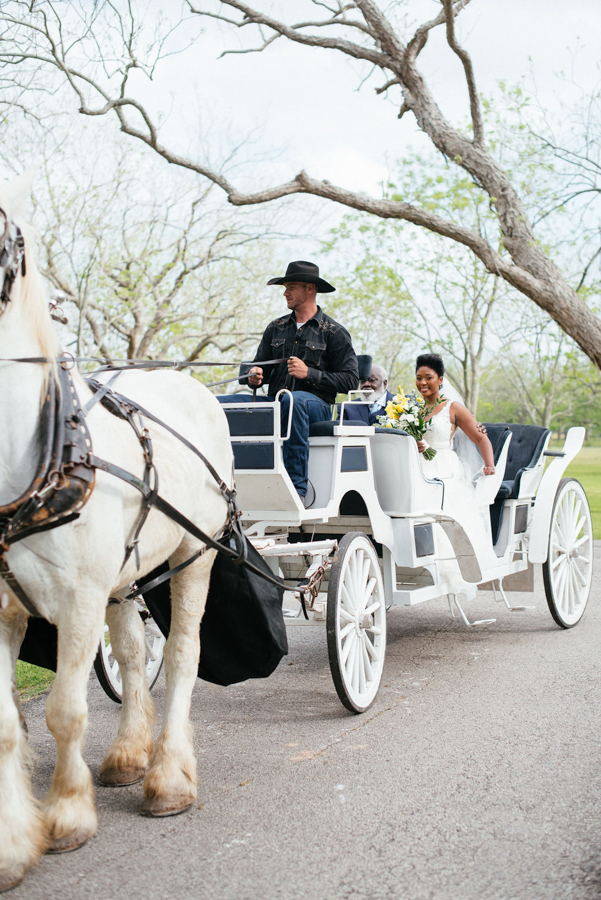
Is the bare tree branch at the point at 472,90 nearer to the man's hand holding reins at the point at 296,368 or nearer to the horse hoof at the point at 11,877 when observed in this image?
the man's hand holding reins at the point at 296,368

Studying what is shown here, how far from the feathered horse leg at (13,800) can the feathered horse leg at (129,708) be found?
2.21ft

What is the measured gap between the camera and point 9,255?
2.55 meters

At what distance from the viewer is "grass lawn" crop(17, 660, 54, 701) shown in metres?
5.07

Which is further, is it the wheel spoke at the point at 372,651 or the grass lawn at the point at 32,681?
the grass lawn at the point at 32,681

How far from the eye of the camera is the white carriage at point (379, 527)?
4.54 m

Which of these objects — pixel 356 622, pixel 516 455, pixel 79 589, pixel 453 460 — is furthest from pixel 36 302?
pixel 516 455

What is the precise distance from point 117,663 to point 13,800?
155cm

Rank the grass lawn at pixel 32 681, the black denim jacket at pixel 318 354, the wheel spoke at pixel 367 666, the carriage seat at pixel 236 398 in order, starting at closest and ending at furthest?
1. the wheel spoke at pixel 367 666
2. the grass lawn at pixel 32 681
3. the black denim jacket at pixel 318 354
4. the carriage seat at pixel 236 398

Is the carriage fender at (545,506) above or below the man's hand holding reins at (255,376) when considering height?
below

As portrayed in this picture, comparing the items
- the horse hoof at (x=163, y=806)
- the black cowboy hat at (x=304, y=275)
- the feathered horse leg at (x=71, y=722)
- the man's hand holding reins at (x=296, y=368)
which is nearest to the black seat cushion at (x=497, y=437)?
the black cowboy hat at (x=304, y=275)

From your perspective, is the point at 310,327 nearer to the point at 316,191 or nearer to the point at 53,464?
A: the point at 53,464

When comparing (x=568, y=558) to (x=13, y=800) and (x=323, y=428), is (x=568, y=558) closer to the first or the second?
(x=323, y=428)

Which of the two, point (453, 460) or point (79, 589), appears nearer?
point (79, 589)

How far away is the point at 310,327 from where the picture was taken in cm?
532
